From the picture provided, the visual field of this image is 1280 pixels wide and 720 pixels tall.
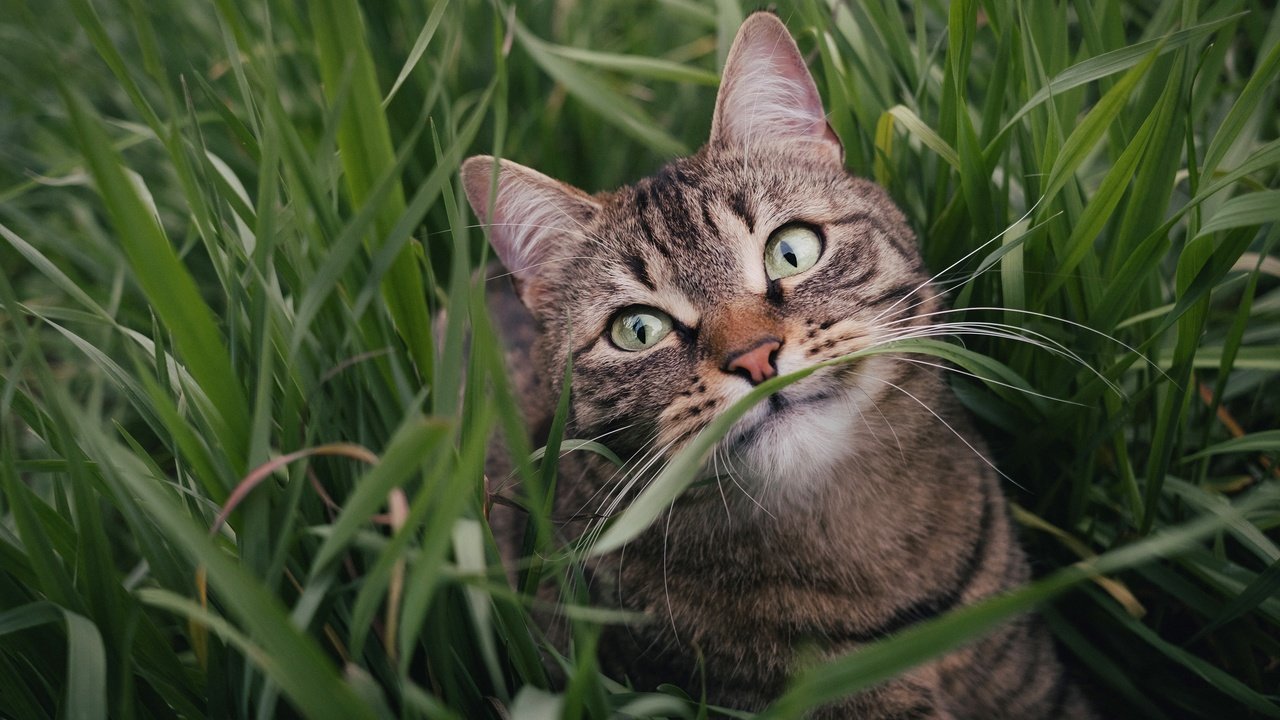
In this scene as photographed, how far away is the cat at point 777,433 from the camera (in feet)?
3.87

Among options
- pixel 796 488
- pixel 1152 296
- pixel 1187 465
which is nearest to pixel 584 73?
pixel 796 488

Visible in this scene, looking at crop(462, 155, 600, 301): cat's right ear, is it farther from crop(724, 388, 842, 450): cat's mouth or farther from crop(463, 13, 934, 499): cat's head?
crop(724, 388, 842, 450): cat's mouth

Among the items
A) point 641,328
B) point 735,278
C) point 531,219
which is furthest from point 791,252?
point 531,219

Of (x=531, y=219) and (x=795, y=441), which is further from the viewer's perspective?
(x=531, y=219)

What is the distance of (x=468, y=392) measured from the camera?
3.45ft

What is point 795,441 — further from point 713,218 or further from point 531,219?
point 531,219

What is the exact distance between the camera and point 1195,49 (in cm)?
115

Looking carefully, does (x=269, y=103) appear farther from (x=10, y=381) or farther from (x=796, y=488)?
(x=796, y=488)

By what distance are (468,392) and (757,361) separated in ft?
1.28

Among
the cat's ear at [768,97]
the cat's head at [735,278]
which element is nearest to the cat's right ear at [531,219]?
the cat's head at [735,278]

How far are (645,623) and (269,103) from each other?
920 mm

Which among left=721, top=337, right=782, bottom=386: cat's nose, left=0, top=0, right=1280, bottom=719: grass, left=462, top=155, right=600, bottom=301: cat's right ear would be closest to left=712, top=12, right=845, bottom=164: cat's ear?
left=0, top=0, right=1280, bottom=719: grass

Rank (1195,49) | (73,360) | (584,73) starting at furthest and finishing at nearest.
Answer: (73,360) < (584,73) < (1195,49)

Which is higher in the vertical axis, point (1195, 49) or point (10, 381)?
point (10, 381)
